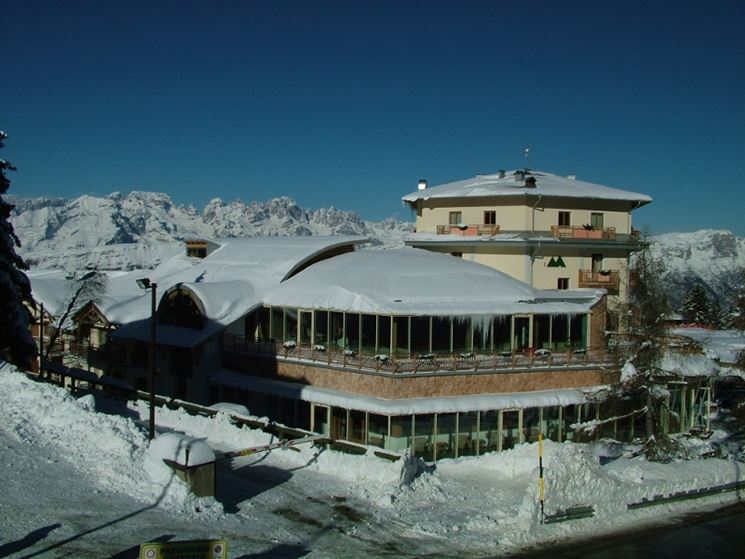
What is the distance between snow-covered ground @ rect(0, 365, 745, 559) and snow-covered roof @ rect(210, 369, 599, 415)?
315 cm

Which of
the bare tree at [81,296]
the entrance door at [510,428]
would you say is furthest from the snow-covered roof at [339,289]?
the bare tree at [81,296]

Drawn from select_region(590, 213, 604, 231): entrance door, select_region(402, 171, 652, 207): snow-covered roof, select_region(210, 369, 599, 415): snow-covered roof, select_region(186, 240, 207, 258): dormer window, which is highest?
select_region(402, 171, 652, 207): snow-covered roof

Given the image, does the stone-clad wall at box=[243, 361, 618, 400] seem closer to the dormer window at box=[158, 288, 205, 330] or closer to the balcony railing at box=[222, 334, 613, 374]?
the balcony railing at box=[222, 334, 613, 374]

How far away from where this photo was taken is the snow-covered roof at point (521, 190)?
4081cm

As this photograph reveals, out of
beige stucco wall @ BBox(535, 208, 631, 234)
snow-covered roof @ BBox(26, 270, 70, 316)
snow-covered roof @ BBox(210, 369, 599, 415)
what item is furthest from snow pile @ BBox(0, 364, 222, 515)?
snow-covered roof @ BBox(26, 270, 70, 316)

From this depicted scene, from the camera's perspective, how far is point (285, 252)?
3972cm

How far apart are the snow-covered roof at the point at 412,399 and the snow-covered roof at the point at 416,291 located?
3.17m

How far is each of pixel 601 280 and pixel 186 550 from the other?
3122 centimetres

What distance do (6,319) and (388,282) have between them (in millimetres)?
14214

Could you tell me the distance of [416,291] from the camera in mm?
31688

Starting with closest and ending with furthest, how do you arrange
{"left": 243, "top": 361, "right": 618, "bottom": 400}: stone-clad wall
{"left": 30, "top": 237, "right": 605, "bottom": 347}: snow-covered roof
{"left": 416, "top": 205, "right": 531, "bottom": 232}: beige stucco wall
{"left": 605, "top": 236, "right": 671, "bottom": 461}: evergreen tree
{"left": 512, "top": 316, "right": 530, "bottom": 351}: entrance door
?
{"left": 605, "top": 236, "right": 671, "bottom": 461}: evergreen tree → {"left": 243, "top": 361, "right": 618, "bottom": 400}: stone-clad wall → {"left": 30, "top": 237, "right": 605, "bottom": 347}: snow-covered roof → {"left": 512, "top": 316, "right": 530, "bottom": 351}: entrance door → {"left": 416, "top": 205, "right": 531, "bottom": 232}: beige stucco wall

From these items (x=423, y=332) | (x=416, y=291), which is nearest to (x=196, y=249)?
(x=416, y=291)

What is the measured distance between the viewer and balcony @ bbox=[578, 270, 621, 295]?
40.4m

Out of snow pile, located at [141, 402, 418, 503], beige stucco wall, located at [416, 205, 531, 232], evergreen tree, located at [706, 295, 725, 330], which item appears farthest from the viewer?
evergreen tree, located at [706, 295, 725, 330]
